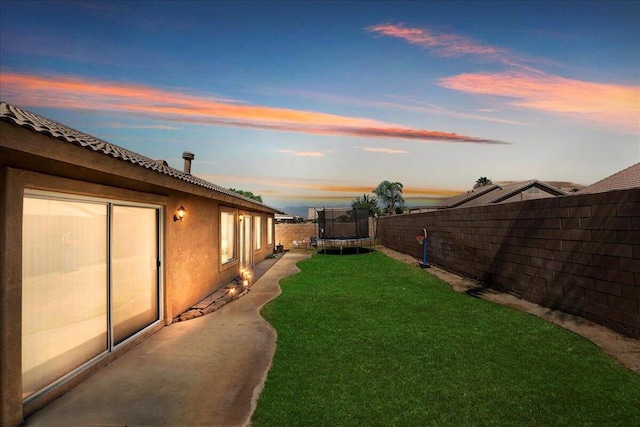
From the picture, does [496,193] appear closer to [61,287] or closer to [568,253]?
[568,253]

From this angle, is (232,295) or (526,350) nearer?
(526,350)

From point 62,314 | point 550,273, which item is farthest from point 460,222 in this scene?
point 62,314

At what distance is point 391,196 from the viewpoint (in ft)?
147

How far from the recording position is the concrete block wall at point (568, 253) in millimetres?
4223

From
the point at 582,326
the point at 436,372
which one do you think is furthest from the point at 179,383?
the point at 582,326

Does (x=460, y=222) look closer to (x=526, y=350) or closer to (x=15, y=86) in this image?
A: (x=526, y=350)

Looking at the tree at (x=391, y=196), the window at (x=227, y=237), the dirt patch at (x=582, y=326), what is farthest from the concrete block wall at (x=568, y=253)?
the tree at (x=391, y=196)

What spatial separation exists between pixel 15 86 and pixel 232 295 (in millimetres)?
10186

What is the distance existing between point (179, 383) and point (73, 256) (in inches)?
70.4

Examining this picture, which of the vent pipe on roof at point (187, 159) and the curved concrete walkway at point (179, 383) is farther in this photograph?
the vent pipe on roof at point (187, 159)

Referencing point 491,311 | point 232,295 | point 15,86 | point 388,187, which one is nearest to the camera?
point 491,311

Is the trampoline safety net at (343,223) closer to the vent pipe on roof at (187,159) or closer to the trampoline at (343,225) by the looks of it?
the trampoline at (343,225)

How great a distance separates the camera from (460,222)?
992 centimetres

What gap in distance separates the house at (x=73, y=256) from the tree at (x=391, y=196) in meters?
41.0
